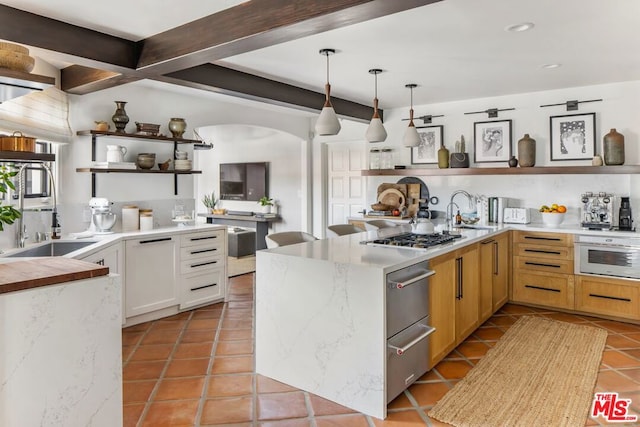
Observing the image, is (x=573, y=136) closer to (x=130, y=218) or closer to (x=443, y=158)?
(x=443, y=158)

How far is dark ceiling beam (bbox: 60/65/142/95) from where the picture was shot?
3.48 m

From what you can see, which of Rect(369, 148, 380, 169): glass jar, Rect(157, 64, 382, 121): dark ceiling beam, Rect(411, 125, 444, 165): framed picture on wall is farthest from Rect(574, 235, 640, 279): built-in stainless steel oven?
Rect(157, 64, 382, 121): dark ceiling beam

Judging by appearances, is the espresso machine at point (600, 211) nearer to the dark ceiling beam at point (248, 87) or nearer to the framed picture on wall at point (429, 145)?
the framed picture on wall at point (429, 145)

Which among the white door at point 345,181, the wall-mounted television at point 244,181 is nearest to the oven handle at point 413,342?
the white door at point 345,181

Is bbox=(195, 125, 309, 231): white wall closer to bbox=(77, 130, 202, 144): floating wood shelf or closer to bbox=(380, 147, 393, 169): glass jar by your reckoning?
bbox=(380, 147, 393, 169): glass jar

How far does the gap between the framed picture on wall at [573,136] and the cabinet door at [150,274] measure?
429 cm

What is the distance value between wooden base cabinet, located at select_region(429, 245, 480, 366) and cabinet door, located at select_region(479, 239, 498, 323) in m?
0.16

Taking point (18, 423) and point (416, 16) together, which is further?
point (416, 16)

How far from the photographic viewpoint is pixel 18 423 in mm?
1519

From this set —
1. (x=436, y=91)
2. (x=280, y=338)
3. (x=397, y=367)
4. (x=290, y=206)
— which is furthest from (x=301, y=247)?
(x=290, y=206)

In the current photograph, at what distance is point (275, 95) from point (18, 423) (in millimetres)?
3450

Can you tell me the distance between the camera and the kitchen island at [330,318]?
245cm

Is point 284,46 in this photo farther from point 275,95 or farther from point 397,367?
point 397,367
